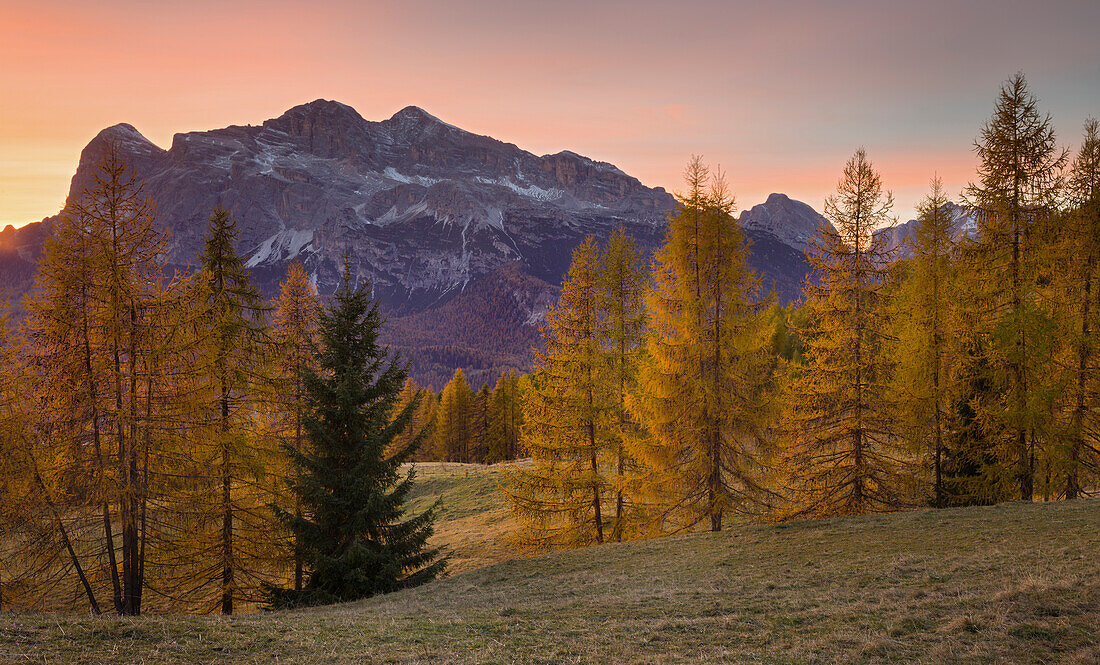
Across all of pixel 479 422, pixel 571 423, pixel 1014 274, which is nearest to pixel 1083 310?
pixel 1014 274

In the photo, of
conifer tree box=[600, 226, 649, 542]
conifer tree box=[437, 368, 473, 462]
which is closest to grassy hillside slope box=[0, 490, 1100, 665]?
conifer tree box=[600, 226, 649, 542]

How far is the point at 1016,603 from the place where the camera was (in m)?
8.27

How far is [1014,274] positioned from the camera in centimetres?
1938

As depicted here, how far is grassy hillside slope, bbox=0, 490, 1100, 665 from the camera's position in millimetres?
7551

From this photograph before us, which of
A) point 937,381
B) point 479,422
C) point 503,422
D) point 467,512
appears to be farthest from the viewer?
point 479,422

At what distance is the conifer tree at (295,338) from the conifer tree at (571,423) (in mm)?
8973

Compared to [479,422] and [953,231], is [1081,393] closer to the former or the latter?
[953,231]

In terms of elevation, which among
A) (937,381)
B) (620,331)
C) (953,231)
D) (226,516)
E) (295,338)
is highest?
(953,231)

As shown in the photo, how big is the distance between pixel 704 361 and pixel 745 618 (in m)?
10.1

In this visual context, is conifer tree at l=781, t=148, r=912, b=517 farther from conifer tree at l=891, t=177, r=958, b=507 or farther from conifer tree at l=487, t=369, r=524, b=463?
conifer tree at l=487, t=369, r=524, b=463

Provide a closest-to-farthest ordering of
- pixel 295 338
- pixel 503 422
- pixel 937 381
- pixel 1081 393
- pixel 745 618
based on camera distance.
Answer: pixel 745 618 < pixel 1081 393 < pixel 937 381 < pixel 295 338 < pixel 503 422

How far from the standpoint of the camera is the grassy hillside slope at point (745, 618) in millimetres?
7551

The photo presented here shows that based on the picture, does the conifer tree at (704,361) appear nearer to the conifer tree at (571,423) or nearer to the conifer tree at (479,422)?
the conifer tree at (571,423)

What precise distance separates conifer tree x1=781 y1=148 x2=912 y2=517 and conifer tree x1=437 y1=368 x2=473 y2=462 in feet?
176
